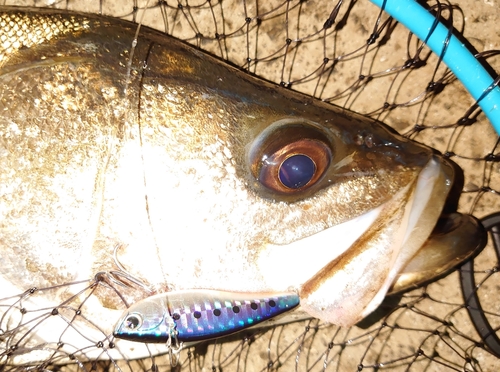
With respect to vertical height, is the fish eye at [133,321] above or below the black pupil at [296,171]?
below

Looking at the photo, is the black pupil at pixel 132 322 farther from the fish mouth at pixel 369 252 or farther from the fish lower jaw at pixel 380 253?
the fish lower jaw at pixel 380 253

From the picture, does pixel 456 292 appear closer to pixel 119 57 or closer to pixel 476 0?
pixel 476 0

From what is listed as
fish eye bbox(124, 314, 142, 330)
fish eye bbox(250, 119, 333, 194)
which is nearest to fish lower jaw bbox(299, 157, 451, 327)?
fish eye bbox(250, 119, 333, 194)

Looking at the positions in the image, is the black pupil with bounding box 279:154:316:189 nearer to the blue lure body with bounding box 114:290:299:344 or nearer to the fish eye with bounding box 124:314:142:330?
the blue lure body with bounding box 114:290:299:344

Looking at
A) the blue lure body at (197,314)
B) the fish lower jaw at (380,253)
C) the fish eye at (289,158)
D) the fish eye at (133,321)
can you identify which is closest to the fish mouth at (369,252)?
the fish lower jaw at (380,253)

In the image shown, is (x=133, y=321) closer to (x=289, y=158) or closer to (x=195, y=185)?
(x=195, y=185)
